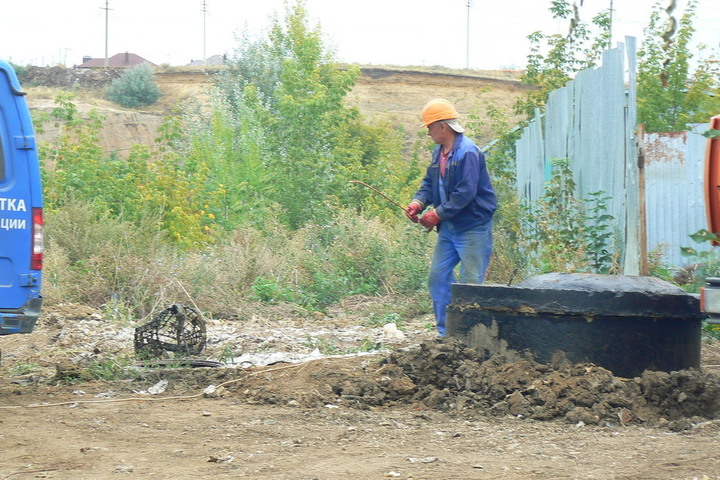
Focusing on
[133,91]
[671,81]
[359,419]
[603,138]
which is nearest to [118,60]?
[133,91]

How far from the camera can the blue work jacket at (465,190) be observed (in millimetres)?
7293

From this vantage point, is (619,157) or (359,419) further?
(619,157)

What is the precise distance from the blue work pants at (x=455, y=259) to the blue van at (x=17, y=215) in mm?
3234

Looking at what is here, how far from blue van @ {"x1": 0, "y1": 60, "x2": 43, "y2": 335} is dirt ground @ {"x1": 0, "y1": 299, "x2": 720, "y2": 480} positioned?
653mm

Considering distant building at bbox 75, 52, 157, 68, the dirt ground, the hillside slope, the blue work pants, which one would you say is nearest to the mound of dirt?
the dirt ground

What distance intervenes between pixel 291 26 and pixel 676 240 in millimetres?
15075

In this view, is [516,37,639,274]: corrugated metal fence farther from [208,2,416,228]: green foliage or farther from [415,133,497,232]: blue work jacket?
[208,2,416,228]: green foliage

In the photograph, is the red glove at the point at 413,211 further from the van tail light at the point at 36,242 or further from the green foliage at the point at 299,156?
the green foliage at the point at 299,156

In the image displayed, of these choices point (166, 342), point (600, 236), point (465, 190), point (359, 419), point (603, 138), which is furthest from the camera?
point (603, 138)

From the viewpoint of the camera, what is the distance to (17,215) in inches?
235

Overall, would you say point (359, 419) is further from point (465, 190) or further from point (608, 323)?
point (465, 190)

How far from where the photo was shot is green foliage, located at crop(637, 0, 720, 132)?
13.0m

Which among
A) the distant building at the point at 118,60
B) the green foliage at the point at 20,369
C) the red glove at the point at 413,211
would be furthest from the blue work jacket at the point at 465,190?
the distant building at the point at 118,60

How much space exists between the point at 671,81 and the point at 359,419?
10178 millimetres
